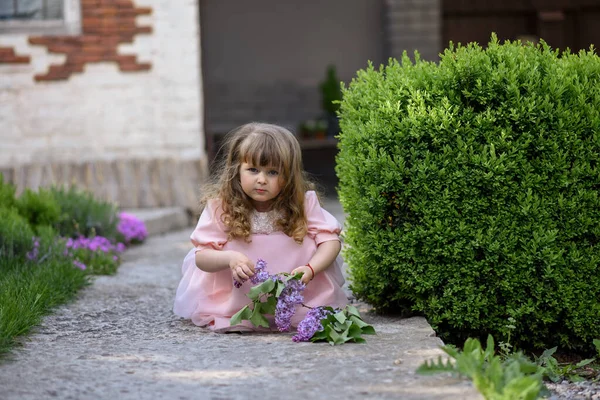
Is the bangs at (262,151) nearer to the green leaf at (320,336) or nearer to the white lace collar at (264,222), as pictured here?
the white lace collar at (264,222)

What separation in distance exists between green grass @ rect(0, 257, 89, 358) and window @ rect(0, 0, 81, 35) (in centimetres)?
429

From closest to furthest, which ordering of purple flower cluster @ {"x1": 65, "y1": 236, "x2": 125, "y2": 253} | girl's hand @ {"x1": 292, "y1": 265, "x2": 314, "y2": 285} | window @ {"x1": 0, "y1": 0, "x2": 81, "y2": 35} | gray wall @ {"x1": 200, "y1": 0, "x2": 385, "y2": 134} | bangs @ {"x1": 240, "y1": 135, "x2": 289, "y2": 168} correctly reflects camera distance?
girl's hand @ {"x1": 292, "y1": 265, "x2": 314, "y2": 285} < bangs @ {"x1": 240, "y1": 135, "x2": 289, "y2": 168} < purple flower cluster @ {"x1": 65, "y1": 236, "x2": 125, "y2": 253} < window @ {"x1": 0, "y1": 0, "x2": 81, "y2": 35} < gray wall @ {"x1": 200, "y1": 0, "x2": 385, "y2": 134}

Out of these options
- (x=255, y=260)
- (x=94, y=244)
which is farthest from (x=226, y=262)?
(x=94, y=244)

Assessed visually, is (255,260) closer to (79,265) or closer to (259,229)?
(259,229)

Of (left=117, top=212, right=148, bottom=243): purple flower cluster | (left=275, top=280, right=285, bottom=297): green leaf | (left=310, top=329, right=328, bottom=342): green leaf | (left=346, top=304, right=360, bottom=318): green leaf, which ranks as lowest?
(left=117, top=212, right=148, bottom=243): purple flower cluster

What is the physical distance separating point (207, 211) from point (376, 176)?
83 cm

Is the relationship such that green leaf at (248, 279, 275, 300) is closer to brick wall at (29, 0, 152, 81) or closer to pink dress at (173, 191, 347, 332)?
pink dress at (173, 191, 347, 332)

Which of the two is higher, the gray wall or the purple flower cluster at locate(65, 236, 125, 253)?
the gray wall

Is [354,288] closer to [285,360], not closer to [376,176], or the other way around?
[376,176]

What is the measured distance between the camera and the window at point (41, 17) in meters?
8.91

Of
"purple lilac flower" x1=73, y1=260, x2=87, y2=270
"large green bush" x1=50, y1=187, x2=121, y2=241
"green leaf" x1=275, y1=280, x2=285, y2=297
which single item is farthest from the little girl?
"large green bush" x1=50, y1=187, x2=121, y2=241

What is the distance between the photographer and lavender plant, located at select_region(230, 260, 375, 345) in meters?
3.57

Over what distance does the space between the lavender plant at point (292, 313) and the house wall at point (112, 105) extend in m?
5.14

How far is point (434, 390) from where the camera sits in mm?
2777
